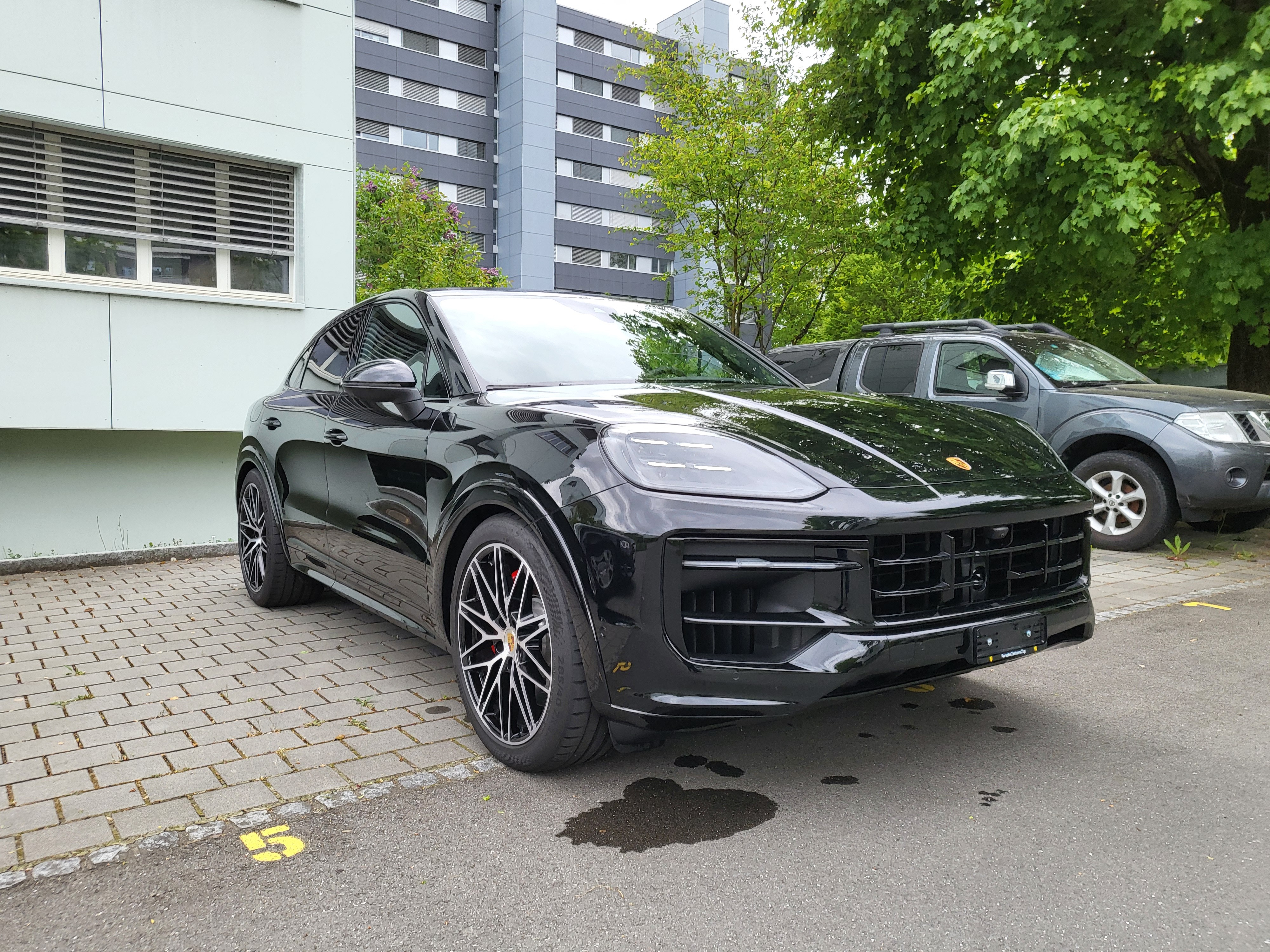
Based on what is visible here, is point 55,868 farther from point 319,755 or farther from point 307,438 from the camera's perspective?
point 307,438

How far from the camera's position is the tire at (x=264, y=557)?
525 cm

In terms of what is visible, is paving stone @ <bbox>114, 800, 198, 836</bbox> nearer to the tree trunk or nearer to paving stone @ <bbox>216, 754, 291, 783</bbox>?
paving stone @ <bbox>216, 754, 291, 783</bbox>

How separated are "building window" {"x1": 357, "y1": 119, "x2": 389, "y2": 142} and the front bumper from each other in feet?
168

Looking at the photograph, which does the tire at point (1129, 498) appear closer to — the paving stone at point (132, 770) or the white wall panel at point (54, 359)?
the paving stone at point (132, 770)

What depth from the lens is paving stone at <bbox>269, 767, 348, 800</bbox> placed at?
295 centimetres

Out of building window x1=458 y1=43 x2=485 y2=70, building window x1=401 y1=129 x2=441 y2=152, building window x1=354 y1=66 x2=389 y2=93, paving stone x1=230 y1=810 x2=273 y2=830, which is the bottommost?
paving stone x1=230 y1=810 x2=273 y2=830

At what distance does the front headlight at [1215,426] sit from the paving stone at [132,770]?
723 cm

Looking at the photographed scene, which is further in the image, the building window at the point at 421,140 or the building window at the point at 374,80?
the building window at the point at 421,140

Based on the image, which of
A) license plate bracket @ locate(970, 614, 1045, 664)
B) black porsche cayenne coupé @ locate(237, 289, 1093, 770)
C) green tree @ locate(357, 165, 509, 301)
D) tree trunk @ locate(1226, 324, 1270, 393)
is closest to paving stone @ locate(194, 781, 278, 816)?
black porsche cayenne coupé @ locate(237, 289, 1093, 770)

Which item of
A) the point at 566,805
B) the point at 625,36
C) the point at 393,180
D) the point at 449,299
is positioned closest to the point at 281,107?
the point at 449,299

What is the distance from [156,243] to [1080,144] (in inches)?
323

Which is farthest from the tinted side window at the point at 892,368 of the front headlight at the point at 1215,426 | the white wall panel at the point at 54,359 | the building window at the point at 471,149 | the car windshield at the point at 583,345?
the building window at the point at 471,149

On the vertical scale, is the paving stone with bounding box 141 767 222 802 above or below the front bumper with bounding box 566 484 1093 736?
below

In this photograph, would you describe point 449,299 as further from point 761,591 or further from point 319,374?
point 761,591
